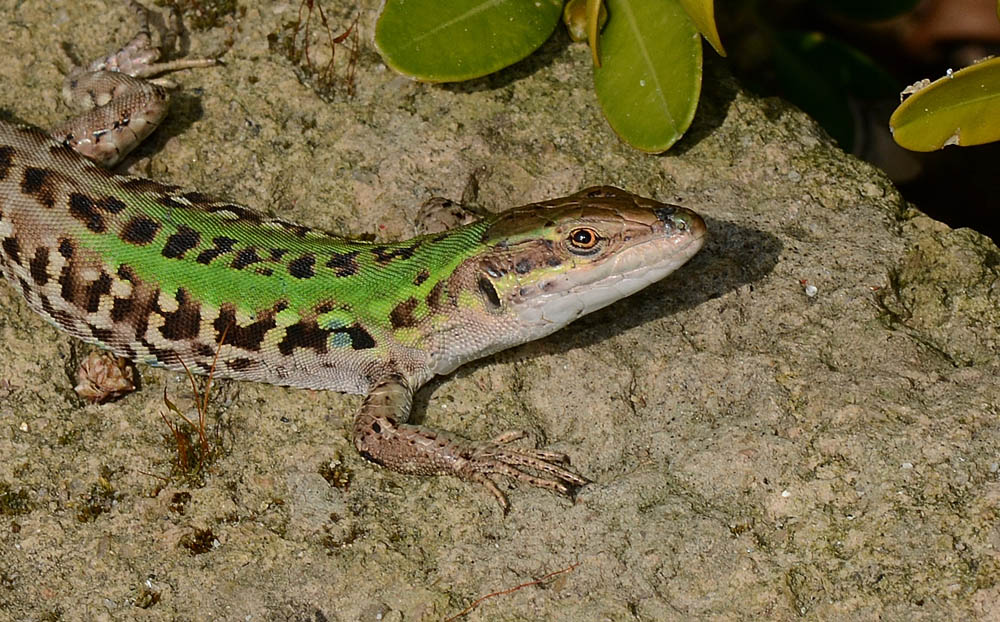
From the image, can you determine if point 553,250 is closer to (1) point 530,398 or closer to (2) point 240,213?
(1) point 530,398

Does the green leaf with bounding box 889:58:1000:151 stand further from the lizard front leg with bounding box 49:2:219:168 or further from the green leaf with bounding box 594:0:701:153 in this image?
the lizard front leg with bounding box 49:2:219:168

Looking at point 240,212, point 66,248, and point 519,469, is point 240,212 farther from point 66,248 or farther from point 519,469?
point 519,469

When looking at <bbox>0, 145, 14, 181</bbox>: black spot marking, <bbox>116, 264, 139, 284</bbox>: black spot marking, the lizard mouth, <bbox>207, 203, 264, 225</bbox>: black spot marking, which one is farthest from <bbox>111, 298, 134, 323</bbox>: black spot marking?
the lizard mouth

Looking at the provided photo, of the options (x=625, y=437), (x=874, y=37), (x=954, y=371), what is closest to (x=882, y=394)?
(x=954, y=371)

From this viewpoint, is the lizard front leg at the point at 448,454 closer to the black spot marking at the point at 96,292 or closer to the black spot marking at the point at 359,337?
the black spot marking at the point at 359,337

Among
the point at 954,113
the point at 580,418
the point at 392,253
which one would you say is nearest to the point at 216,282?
the point at 392,253

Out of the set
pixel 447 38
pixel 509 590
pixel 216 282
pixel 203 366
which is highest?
pixel 447 38

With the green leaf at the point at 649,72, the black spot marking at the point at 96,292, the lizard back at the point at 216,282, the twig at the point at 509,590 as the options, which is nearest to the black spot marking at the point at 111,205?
the lizard back at the point at 216,282
